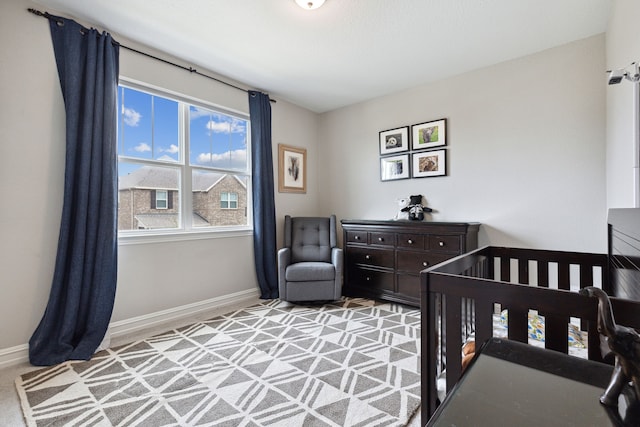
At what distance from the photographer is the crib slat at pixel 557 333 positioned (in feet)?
2.98

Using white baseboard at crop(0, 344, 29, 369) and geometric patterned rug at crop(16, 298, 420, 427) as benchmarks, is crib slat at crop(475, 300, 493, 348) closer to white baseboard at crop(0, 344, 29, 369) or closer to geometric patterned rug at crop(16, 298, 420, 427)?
geometric patterned rug at crop(16, 298, 420, 427)

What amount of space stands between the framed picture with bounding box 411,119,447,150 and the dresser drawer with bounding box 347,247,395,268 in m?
1.28

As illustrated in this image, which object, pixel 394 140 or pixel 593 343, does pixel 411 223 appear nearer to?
pixel 394 140

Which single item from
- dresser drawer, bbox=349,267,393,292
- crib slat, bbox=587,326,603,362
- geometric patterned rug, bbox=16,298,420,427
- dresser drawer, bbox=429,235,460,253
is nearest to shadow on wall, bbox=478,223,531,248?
dresser drawer, bbox=429,235,460,253

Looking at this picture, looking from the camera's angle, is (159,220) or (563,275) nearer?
(563,275)

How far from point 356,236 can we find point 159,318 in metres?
2.19

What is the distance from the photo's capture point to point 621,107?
73.4 inches

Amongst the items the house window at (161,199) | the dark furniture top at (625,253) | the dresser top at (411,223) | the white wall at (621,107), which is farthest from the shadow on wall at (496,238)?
the house window at (161,199)

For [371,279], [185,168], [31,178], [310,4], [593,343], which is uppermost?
[310,4]

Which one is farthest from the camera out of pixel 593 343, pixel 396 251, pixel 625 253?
pixel 396 251

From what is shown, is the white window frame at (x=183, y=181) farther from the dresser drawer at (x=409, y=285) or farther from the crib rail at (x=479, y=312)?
the crib rail at (x=479, y=312)

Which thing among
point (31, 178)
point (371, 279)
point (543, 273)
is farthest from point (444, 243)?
point (31, 178)

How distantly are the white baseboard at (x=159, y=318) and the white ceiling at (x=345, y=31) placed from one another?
95.2 inches

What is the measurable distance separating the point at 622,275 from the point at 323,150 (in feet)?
11.7
